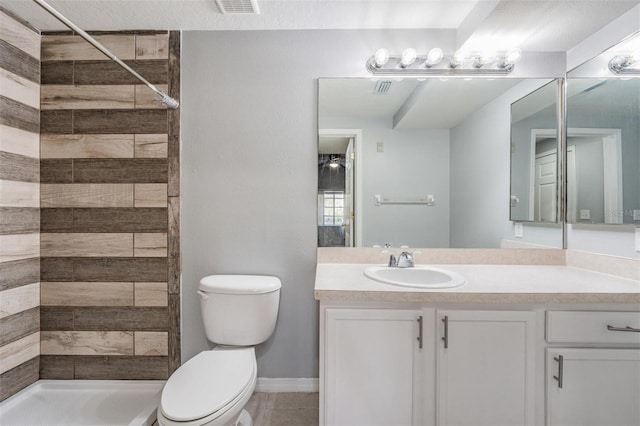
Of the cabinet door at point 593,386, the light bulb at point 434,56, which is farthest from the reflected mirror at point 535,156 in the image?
the cabinet door at point 593,386

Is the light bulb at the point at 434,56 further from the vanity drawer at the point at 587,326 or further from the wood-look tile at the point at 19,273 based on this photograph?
the wood-look tile at the point at 19,273

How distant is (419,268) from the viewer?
5.66 feet

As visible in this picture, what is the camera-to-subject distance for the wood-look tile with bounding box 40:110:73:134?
72.2 inches

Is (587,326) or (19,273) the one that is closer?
(587,326)

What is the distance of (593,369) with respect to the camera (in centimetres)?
127

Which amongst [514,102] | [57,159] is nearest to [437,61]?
[514,102]

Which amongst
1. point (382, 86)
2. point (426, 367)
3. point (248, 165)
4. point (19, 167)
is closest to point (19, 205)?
point (19, 167)

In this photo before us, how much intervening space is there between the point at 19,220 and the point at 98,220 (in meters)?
0.38

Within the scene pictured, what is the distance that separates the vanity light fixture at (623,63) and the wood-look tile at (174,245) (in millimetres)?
2476

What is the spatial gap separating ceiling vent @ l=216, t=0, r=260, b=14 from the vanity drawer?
81.1 inches

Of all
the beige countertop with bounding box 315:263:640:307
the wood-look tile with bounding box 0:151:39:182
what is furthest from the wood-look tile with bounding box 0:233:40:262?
the beige countertop with bounding box 315:263:640:307

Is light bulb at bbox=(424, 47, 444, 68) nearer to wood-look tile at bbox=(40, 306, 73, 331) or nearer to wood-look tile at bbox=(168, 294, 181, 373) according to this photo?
wood-look tile at bbox=(168, 294, 181, 373)

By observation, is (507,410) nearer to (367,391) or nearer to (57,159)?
(367,391)

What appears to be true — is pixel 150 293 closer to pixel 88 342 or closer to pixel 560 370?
pixel 88 342
